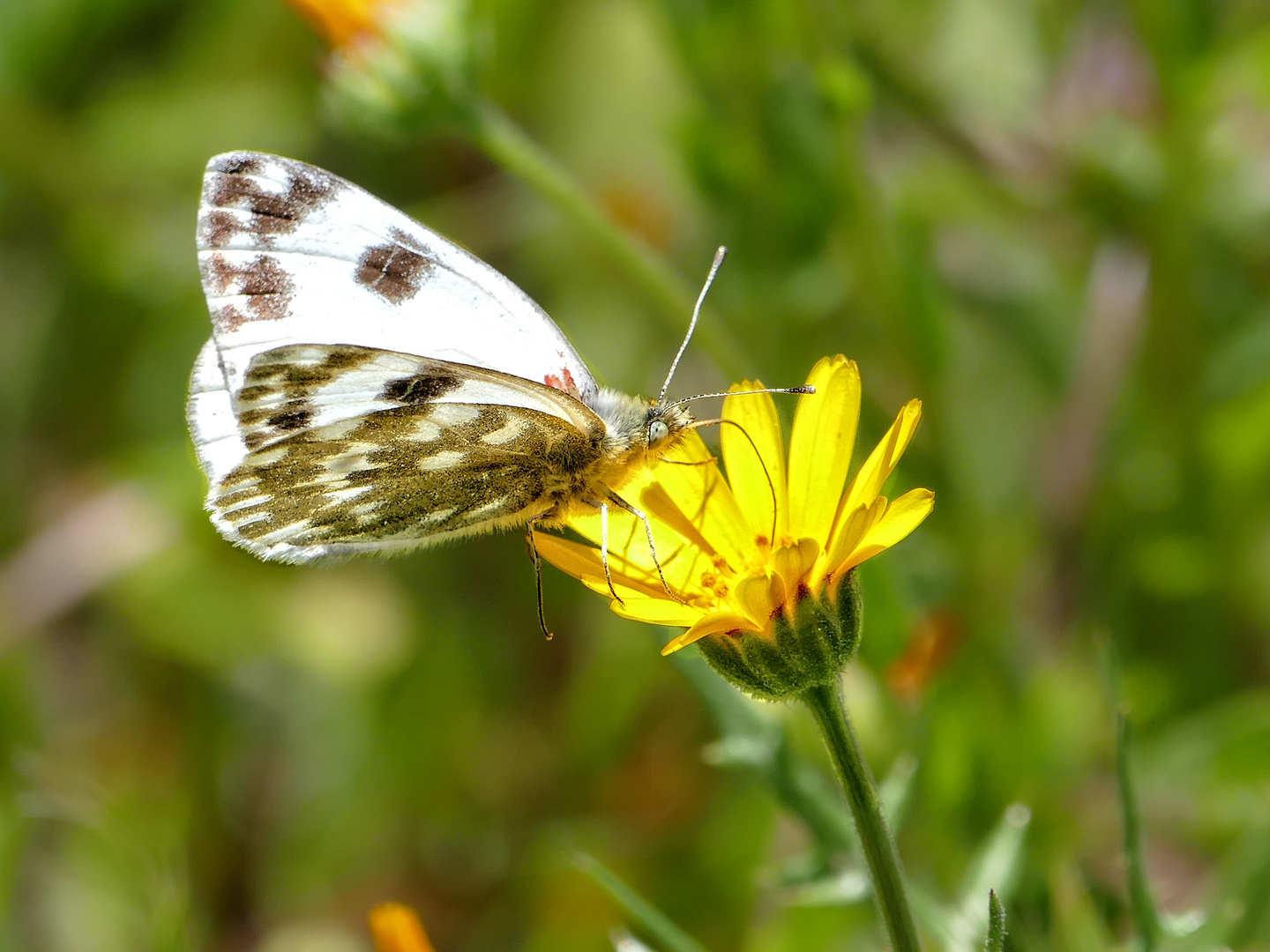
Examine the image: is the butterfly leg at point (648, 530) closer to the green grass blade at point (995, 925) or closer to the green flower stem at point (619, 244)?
the green flower stem at point (619, 244)

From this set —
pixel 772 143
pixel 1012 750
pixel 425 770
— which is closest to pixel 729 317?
pixel 772 143

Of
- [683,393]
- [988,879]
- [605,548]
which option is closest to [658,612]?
[605,548]

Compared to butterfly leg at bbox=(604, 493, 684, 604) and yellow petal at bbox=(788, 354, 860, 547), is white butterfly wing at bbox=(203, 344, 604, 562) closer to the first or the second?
butterfly leg at bbox=(604, 493, 684, 604)

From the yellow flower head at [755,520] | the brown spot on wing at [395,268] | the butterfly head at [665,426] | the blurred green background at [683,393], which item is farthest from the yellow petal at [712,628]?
the brown spot on wing at [395,268]

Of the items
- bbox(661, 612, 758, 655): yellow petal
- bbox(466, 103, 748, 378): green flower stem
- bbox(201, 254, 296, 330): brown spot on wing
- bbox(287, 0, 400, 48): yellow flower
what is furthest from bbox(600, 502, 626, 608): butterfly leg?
bbox(287, 0, 400, 48): yellow flower

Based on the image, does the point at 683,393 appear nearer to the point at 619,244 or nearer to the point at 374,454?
the point at 619,244
